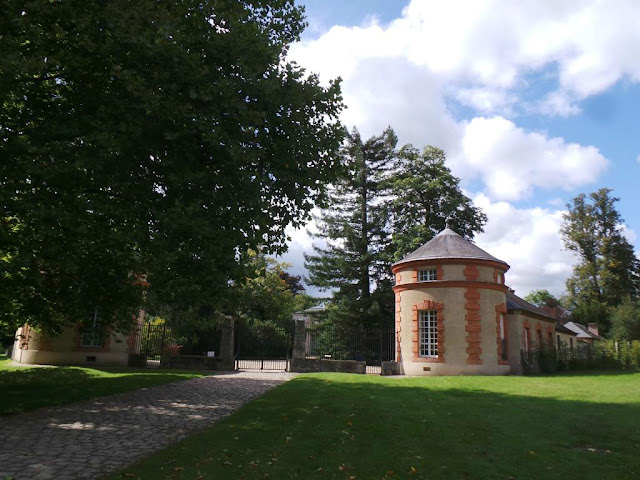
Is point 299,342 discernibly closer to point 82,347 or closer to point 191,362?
point 191,362

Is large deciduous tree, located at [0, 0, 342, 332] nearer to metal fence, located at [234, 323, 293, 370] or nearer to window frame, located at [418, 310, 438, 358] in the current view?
window frame, located at [418, 310, 438, 358]

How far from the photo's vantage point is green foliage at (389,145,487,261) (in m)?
39.1

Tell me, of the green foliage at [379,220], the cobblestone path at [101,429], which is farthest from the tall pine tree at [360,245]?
the cobblestone path at [101,429]

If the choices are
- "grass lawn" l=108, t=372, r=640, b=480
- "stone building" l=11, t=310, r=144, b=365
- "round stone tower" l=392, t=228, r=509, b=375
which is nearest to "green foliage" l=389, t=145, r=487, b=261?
"round stone tower" l=392, t=228, r=509, b=375

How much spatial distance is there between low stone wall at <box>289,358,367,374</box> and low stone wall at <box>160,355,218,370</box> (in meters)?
4.11

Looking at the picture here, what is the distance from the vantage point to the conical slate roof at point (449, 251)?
928 inches

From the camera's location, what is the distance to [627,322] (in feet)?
127

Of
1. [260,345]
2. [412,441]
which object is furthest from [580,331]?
[412,441]

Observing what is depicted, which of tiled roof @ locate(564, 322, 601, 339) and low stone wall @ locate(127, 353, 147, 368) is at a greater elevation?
tiled roof @ locate(564, 322, 601, 339)

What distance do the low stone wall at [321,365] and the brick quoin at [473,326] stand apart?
5.35 m

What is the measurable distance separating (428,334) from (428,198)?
65.0ft

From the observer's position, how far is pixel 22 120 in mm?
10375

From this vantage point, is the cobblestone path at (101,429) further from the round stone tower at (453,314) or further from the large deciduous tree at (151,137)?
the round stone tower at (453,314)

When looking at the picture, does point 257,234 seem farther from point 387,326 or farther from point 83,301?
point 387,326
